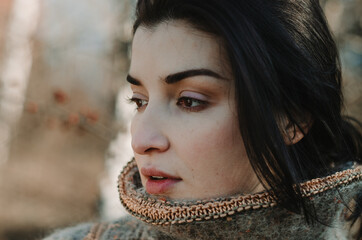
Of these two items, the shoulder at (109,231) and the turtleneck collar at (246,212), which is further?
the shoulder at (109,231)

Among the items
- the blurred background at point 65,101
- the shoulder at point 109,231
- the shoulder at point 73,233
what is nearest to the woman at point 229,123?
the shoulder at point 109,231

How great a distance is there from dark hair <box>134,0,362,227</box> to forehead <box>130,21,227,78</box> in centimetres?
3

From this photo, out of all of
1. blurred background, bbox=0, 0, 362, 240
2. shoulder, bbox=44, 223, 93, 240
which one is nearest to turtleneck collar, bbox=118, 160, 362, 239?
shoulder, bbox=44, 223, 93, 240

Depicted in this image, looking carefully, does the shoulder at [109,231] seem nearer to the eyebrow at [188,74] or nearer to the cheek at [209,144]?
the cheek at [209,144]

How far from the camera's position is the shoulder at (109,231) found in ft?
5.51

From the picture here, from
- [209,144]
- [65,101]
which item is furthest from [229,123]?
[65,101]

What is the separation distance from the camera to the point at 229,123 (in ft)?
4.45

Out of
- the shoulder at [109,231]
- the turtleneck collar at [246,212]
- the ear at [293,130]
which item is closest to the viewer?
the turtleneck collar at [246,212]

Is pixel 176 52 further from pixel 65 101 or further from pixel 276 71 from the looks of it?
pixel 65 101

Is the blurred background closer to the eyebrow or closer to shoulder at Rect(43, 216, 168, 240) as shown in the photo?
shoulder at Rect(43, 216, 168, 240)

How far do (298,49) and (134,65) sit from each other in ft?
1.96

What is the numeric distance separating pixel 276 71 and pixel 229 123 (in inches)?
9.8

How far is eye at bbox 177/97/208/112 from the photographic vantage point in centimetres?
138

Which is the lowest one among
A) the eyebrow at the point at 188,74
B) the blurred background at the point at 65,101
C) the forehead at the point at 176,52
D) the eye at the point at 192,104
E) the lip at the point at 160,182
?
the lip at the point at 160,182
